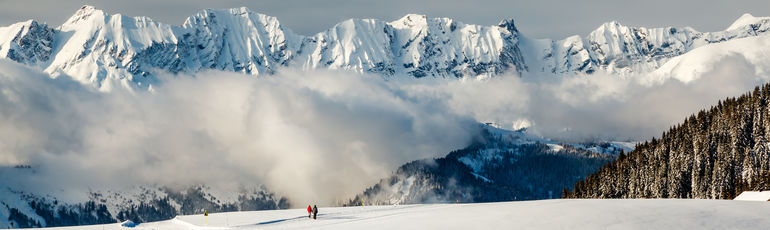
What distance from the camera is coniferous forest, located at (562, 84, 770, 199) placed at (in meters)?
160

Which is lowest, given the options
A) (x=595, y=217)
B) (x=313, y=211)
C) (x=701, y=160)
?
(x=595, y=217)

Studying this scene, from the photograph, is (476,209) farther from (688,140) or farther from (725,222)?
(688,140)

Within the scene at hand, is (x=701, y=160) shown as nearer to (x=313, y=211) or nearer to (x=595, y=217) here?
(x=313, y=211)

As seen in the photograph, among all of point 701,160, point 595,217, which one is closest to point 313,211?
point 595,217

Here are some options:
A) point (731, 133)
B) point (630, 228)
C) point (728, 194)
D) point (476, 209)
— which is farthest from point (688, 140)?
point (630, 228)

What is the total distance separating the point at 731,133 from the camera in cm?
17362

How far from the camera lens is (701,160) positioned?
554 ft

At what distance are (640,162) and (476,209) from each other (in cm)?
11520

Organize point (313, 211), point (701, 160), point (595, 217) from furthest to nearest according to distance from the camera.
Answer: point (701, 160), point (313, 211), point (595, 217)

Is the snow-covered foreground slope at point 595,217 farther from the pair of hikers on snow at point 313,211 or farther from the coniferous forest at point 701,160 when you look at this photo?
the coniferous forest at point 701,160

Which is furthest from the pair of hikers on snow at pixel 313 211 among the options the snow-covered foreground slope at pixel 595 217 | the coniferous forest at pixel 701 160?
the coniferous forest at pixel 701 160

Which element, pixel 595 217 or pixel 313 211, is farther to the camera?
pixel 313 211

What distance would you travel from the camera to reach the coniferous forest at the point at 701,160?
160 metres

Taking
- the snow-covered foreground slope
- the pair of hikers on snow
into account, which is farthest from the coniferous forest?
the pair of hikers on snow
